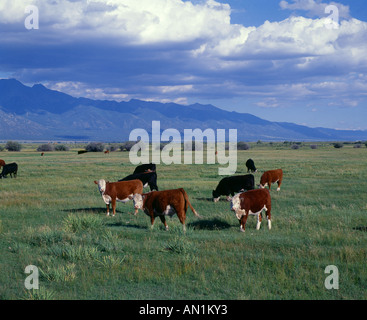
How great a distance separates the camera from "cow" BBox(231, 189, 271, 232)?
11727 mm

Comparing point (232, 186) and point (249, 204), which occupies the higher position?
point (249, 204)

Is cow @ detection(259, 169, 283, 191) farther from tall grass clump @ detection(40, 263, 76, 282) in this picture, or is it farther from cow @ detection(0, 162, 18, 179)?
cow @ detection(0, 162, 18, 179)

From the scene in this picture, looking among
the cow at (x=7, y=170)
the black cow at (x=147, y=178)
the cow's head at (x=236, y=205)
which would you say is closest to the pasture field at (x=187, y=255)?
the cow's head at (x=236, y=205)

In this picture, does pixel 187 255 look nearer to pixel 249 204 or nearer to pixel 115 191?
pixel 249 204

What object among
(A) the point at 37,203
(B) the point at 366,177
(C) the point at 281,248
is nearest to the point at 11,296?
(C) the point at 281,248

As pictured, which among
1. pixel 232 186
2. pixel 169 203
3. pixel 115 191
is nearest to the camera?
pixel 169 203

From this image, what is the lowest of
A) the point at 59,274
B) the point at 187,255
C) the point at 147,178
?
the point at 59,274

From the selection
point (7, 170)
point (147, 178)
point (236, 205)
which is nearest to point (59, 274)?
point (236, 205)

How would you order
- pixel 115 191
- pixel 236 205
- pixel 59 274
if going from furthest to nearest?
pixel 115 191 < pixel 236 205 < pixel 59 274

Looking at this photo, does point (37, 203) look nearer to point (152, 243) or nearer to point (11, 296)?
point (152, 243)

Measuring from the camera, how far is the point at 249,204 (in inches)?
467

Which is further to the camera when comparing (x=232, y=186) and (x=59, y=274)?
(x=232, y=186)

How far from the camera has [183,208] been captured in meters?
11.9

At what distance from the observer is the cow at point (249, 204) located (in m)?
11.7
